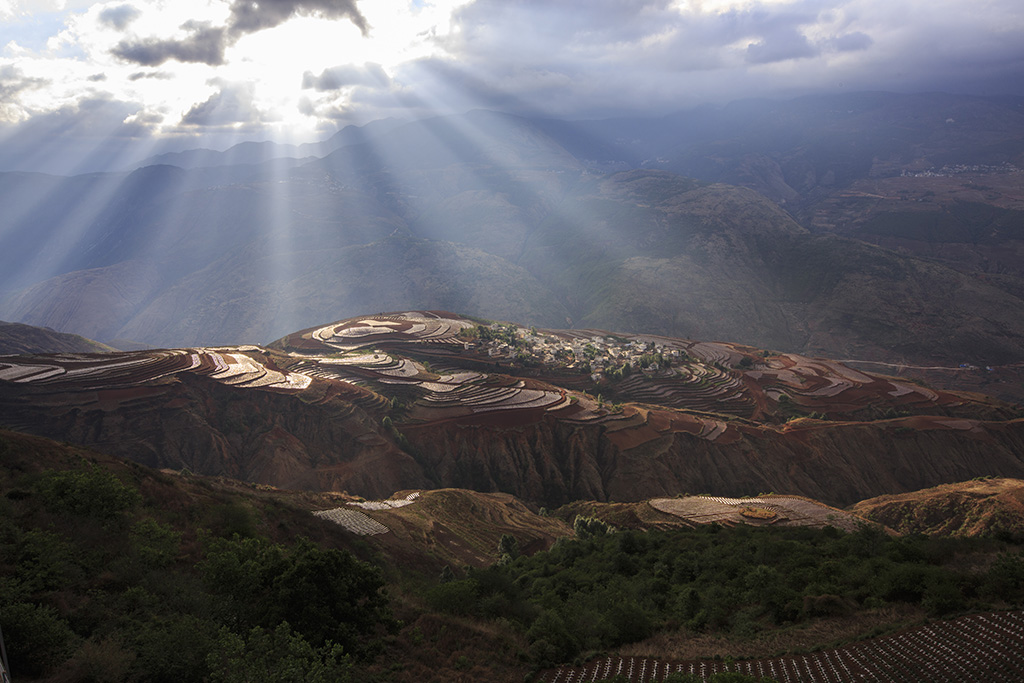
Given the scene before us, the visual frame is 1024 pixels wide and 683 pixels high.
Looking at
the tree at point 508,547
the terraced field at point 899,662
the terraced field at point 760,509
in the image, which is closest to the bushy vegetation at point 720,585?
the terraced field at point 899,662

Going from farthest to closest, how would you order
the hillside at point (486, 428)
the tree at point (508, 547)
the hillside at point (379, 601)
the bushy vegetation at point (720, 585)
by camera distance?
the hillside at point (486, 428), the tree at point (508, 547), the bushy vegetation at point (720, 585), the hillside at point (379, 601)

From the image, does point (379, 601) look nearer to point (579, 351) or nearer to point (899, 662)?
point (899, 662)

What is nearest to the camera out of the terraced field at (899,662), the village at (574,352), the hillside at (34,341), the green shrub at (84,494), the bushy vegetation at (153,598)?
the bushy vegetation at (153,598)

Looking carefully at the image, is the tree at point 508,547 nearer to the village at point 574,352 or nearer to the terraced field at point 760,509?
the terraced field at point 760,509

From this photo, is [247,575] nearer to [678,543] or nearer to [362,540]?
[362,540]

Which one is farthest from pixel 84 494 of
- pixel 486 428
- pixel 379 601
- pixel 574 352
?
pixel 574 352

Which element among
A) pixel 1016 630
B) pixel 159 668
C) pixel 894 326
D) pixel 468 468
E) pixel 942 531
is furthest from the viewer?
pixel 894 326

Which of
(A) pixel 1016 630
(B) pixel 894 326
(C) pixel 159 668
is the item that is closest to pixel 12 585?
(C) pixel 159 668
